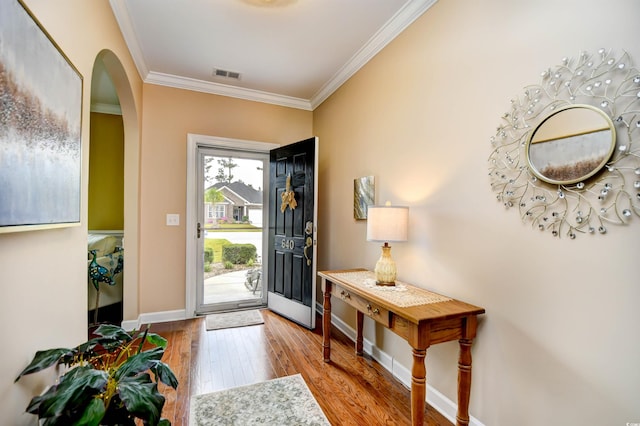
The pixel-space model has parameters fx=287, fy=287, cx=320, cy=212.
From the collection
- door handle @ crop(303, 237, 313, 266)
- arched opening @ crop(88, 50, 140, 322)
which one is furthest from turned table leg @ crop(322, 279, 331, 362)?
arched opening @ crop(88, 50, 140, 322)

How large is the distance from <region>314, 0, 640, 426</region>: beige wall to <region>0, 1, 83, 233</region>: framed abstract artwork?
2014 millimetres

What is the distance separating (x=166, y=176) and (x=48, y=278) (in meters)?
2.24

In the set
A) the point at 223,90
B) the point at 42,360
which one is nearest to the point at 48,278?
the point at 42,360

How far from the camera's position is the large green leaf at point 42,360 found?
1.01m

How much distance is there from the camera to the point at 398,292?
1891 mm

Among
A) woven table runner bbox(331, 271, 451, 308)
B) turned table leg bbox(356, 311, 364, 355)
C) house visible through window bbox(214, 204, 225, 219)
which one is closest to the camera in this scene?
woven table runner bbox(331, 271, 451, 308)

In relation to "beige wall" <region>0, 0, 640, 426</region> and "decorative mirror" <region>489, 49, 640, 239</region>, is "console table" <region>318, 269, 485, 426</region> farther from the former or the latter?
"decorative mirror" <region>489, 49, 640, 239</region>

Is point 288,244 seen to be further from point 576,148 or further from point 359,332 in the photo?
point 576,148

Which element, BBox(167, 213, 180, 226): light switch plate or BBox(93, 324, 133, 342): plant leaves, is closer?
BBox(93, 324, 133, 342): plant leaves

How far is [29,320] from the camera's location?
1102mm

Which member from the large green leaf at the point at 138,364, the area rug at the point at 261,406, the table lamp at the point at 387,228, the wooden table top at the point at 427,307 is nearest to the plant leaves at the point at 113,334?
the large green leaf at the point at 138,364

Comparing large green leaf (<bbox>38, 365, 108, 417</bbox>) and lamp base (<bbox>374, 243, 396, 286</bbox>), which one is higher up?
lamp base (<bbox>374, 243, 396, 286</bbox>)

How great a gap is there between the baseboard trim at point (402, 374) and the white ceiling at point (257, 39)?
2613 millimetres

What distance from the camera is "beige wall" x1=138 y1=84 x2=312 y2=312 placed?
10.5 feet
